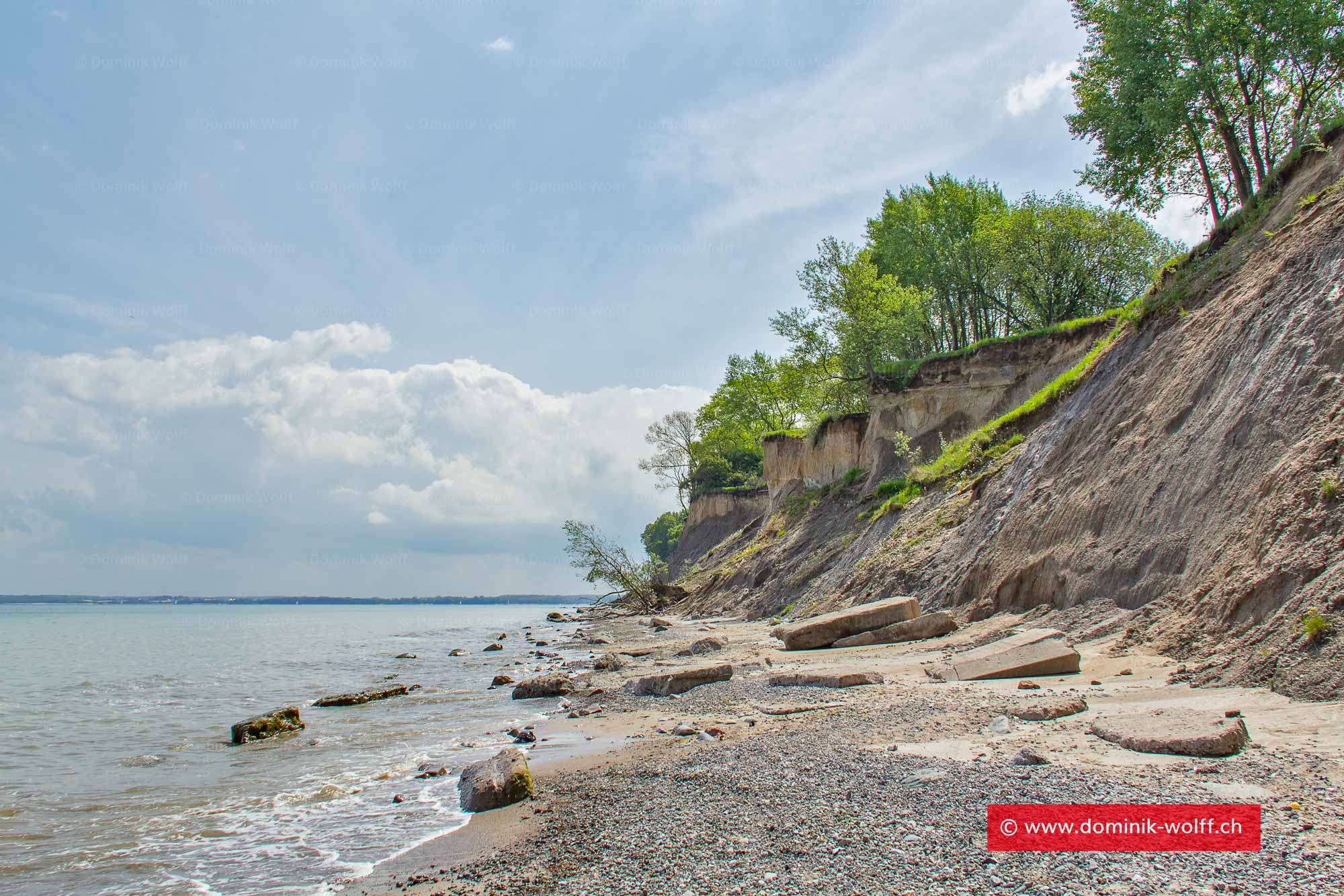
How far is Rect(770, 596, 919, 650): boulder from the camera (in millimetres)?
16406

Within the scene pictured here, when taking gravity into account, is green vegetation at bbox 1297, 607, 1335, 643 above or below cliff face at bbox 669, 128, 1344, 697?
below

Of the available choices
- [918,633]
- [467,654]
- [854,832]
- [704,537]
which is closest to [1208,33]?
[918,633]

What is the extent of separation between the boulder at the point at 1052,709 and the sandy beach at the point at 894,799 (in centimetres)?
11

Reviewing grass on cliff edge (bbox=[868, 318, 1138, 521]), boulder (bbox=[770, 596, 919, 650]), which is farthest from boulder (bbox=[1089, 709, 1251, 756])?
grass on cliff edge (bbox=[868, 318, 1138, 521])

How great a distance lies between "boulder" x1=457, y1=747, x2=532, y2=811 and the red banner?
4.67m

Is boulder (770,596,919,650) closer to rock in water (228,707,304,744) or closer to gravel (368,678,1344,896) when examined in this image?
gravel (368,678,1344,896)

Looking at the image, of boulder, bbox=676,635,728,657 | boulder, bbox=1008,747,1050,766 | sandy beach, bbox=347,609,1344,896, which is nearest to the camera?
sandy beach, bbox=347,609,1344,896

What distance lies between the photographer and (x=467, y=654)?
3112cm

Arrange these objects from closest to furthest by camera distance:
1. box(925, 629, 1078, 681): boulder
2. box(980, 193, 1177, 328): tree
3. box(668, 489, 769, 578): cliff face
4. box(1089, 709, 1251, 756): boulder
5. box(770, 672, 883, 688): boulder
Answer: box(1089, 709, 1251, 756): boulder
box(925, 629, 1078, 681): boulder
box(770, 672, 883, 688): boulder
box(980, 193, 1177, 328): tree
box(668, 489, 769, 578): cliff face

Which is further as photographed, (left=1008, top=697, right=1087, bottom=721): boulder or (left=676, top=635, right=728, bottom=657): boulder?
(left=676, top=635, right=728, bottom=657): boulder

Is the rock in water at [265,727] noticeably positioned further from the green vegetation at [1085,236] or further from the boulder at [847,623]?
the green vegetation at [1085,236]

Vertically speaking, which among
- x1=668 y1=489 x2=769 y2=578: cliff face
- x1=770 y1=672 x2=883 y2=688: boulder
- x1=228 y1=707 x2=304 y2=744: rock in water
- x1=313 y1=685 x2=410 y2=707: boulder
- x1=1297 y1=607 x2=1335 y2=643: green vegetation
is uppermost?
x1=668 y1=489 x2=769 y2=578: cliff face

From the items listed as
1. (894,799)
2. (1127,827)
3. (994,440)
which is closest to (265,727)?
(894,799)

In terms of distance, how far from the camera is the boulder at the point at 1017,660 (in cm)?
984
